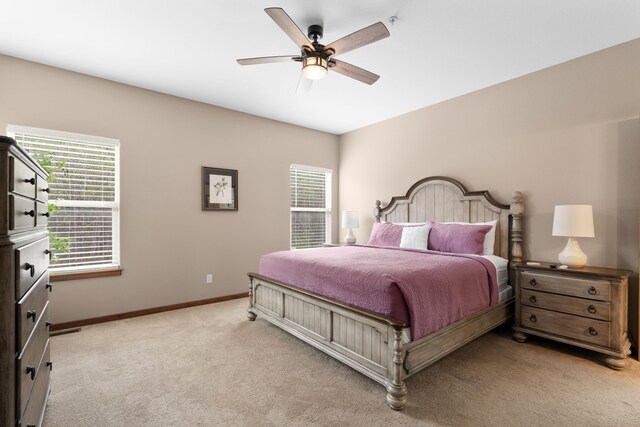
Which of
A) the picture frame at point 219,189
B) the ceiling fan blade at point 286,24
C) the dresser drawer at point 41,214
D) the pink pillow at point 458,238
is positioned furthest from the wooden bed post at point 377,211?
the dresser drawer at point 41,214

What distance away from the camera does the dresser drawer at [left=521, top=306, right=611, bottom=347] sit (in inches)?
99.7

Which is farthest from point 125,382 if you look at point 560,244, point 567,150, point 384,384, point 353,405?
point 567,150

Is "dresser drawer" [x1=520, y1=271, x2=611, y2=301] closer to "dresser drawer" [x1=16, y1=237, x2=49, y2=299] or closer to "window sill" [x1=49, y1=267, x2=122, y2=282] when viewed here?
"dresser drawer" [x1=16, y1=237, x2=49, y2=299]

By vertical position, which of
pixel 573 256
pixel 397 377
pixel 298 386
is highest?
pixel 573 256

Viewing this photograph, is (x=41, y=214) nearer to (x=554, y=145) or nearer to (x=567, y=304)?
(x=567, y=304)

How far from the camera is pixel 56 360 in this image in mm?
2586

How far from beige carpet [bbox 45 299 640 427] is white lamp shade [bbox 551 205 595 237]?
3.49 feet

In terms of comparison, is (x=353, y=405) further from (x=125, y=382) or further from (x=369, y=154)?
(x=369, y=154)

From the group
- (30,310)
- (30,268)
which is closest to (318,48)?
(30,268)

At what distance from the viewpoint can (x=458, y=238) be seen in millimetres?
3500

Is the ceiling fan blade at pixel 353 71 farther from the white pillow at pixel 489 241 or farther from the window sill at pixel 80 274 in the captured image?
the window sill at pixel 80 274

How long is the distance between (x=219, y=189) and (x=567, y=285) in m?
4.06

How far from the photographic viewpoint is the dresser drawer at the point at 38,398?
137 cm

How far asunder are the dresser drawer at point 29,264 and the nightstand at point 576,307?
11.9 feet
